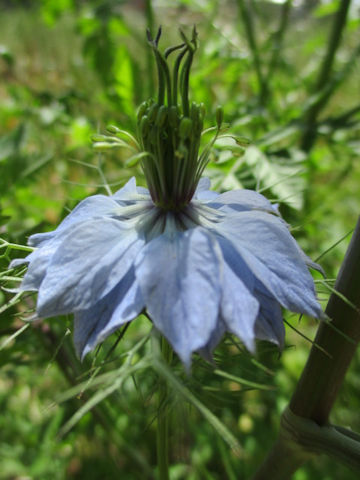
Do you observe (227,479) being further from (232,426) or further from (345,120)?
(345,120)

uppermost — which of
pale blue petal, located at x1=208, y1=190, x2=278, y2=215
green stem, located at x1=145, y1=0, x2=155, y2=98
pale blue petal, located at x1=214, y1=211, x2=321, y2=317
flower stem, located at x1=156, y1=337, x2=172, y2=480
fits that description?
green stem, located at x1=145, y1=0, x2=155, y2=98

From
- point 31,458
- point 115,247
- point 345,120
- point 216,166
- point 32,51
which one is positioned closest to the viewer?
point 115,247

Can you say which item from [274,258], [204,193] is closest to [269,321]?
[274,258]

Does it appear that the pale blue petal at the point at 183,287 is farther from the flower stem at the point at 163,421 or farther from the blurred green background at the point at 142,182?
the blurred green background at the point at 142,182

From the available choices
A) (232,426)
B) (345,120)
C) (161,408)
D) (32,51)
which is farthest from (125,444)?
(32,51)

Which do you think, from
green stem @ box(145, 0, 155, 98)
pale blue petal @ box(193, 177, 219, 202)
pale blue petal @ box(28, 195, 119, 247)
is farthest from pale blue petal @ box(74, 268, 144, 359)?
green stem @ box(145, 0, 155, 98)

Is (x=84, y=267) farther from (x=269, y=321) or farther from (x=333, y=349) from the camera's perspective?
(x=333, y=349)

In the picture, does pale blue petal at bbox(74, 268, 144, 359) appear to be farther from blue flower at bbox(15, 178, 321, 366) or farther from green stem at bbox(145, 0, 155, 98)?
green stem at bbox(145, 0, 155, 98)

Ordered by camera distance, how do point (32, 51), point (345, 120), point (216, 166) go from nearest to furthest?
point (216, 166) < point (345, 120) < point (32, 51)
